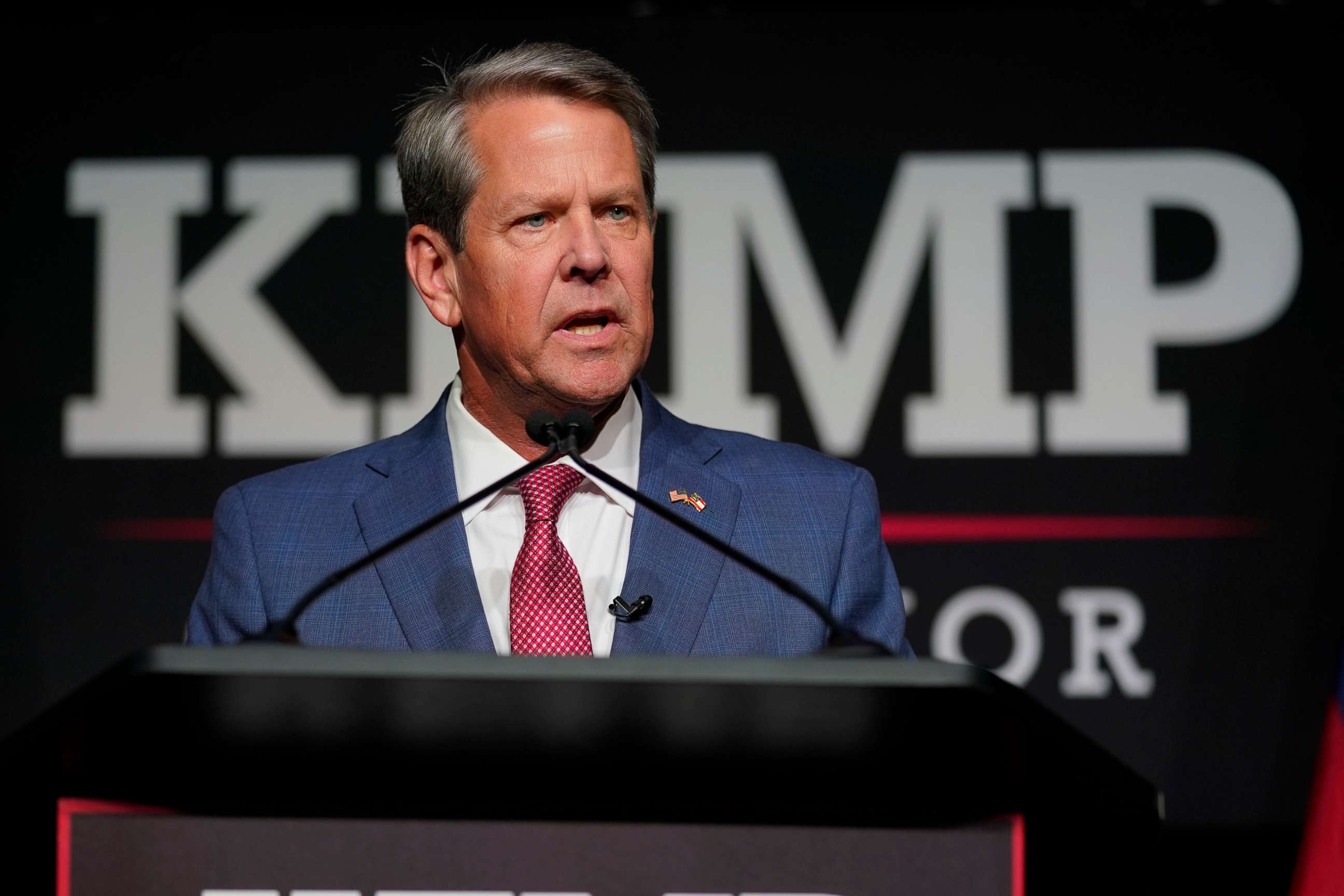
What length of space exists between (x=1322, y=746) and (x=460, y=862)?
6.88ft

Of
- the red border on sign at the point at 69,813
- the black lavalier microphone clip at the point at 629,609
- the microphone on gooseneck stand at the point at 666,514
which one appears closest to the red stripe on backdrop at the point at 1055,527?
the black lavalier microphone clip at the point at 629,609

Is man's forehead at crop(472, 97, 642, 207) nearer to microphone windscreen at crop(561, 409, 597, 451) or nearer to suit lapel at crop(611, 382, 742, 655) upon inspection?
suit lapel at crop(611, 382, 742, 655)

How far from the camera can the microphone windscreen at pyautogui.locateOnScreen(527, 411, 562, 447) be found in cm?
131

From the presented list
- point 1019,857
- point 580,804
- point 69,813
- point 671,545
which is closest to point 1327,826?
point 671,545

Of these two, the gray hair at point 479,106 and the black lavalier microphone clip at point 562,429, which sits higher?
the gray hair at point 479,106

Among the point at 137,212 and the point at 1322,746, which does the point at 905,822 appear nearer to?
the point at 1322,746

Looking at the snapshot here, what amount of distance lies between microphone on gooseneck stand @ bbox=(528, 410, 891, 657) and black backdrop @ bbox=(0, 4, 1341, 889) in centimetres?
165

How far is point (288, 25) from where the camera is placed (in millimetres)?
3131

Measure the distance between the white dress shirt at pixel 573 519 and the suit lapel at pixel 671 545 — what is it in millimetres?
27

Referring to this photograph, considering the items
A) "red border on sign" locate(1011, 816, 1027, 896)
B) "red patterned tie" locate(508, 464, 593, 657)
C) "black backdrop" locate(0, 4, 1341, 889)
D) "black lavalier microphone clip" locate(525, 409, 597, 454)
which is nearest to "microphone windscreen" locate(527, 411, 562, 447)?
"black lavalier microphone clip" locate(525, 409, 597, 454)

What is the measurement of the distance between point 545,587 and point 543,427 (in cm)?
33

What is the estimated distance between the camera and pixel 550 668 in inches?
33.8

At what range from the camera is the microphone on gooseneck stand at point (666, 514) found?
102 centimetres

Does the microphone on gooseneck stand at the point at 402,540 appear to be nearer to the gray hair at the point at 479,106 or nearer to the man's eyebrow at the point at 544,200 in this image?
the man's eyebrow at the point at 544,200
